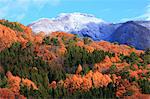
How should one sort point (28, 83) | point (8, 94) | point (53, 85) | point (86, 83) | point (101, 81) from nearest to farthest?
1. point (8, 94)
2. point (28, 83)
3. point (86, 83)
4. point (53, 85)
5. point (101, 81)

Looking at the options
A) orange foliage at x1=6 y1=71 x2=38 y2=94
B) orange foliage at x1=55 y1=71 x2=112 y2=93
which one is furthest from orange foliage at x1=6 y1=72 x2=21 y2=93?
orange foliage at x1=55 y1=71 x2=112 y2=93

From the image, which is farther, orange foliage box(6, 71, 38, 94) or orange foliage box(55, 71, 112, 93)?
orange foliage box(55, 71, 112, 93)

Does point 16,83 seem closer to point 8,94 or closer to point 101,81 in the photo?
point 8,94

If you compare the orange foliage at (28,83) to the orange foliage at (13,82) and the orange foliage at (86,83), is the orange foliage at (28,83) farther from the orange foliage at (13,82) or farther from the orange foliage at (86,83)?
the orange foliage at (86,83)

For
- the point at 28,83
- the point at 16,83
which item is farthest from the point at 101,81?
the point at 16,83

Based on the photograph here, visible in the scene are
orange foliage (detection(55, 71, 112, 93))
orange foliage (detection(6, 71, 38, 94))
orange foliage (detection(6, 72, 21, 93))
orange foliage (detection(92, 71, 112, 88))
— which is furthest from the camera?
orange foliage (detection(92, 71, 112, 88))

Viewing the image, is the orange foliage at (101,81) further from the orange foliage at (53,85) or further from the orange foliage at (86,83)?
the orange foliage at (53,85)

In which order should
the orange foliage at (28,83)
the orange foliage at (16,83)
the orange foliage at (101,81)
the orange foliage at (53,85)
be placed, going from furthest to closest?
the orange foliage at (101,81) → the orange foliage at (53,85) → the orange foliage at (28,83) → the orange foliage at (16,83)

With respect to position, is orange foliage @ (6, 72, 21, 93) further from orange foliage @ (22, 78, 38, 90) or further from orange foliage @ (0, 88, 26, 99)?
orange foliage @ (0, 88, 26, 99)

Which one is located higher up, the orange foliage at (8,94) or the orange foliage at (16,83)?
the orange foliage at (16,83)

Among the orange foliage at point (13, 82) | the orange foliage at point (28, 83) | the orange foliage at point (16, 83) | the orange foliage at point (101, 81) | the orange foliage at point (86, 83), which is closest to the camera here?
the orange foliage at point (13, 82)

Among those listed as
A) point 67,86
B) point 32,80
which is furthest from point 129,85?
point 32,80

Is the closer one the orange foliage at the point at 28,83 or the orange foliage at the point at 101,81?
the orange foliage at the point at 28,83

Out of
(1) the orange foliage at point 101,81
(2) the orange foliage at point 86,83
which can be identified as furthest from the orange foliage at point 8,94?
(1) the orange foliage at point 101,81
